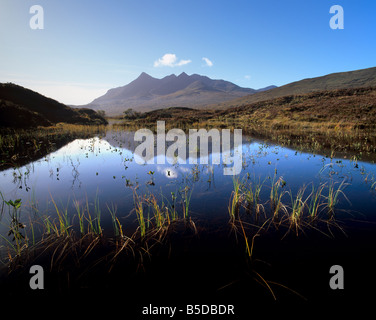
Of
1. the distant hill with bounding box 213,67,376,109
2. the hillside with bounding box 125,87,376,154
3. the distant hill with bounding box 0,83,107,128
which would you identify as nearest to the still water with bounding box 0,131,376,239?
the hillside with bounding box 125,87,376,154

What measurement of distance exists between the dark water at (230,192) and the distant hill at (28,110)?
19.6 meters

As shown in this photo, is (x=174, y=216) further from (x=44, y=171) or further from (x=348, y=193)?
(x=44, y=171)

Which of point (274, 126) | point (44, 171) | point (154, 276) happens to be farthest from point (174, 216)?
point (274, 126)

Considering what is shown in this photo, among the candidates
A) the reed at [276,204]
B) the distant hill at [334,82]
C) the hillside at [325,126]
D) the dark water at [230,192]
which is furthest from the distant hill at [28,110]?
the distant hill at [334,82]

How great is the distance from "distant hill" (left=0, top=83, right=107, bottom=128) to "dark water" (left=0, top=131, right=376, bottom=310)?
19571mm

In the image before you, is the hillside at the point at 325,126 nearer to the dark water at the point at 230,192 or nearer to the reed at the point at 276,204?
the dark water at the point at 230,192

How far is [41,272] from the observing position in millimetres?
3318

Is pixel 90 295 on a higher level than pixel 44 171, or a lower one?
lower

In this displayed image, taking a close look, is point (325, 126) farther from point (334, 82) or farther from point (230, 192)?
point (334, 82)

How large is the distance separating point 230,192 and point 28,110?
117ft

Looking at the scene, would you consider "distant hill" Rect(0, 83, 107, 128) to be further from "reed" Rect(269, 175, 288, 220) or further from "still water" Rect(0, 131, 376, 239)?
"reed" Rect(269, 175, 288, 220)

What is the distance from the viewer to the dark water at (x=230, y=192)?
3535mm

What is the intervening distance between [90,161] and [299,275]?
36.8ft

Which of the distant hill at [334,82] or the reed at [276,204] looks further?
the distant hill at [334,82]
